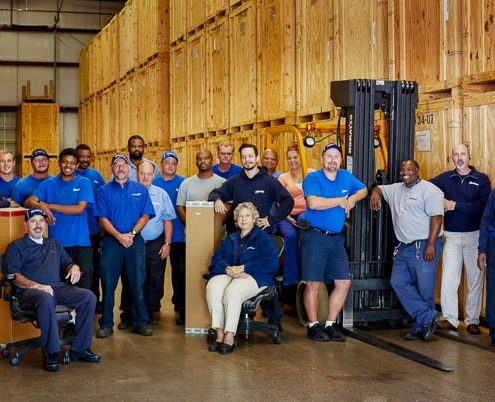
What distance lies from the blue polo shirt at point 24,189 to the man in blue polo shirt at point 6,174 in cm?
18

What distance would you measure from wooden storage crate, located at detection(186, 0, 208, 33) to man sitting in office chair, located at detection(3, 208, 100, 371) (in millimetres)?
8058

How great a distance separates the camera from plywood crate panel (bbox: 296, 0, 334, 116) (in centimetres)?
1058

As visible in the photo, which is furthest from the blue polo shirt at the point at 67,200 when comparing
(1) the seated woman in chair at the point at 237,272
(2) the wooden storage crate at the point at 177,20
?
(2) the wooden storage crate at the point at 177,20

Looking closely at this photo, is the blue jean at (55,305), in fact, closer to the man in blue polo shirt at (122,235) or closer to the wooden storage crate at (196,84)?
the man in blue polo shirt at (122,235)

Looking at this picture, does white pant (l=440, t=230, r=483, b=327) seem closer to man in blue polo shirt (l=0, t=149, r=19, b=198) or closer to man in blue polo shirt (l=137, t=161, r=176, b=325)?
man in blue polo shirt (l=137, t=161, r=176, b=325)

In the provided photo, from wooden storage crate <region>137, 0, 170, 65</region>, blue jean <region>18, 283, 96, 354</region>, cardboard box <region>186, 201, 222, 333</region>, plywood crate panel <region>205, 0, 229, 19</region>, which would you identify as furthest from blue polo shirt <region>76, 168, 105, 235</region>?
wooden storage crate <region>137, 0, 170, 65</region>

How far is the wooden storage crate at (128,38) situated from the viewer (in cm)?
1947

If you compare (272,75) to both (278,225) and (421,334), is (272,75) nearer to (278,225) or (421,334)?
(278,225)

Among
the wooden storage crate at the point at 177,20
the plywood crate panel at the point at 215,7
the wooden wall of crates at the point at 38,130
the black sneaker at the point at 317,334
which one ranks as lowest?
the black sneaker at the point at 317,334

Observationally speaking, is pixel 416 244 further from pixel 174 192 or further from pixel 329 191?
pixel 174 192

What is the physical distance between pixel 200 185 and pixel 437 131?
2.58m

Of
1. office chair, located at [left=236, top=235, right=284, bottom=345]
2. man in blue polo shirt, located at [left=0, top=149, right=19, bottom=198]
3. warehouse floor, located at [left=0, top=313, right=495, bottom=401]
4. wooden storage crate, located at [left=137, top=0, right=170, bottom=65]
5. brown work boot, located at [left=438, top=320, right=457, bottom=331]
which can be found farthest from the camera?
wooden storage crate, located at [left=137, top=0, right=170, bottom=65]

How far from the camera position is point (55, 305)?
23.1ft

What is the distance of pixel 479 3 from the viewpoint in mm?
8367
